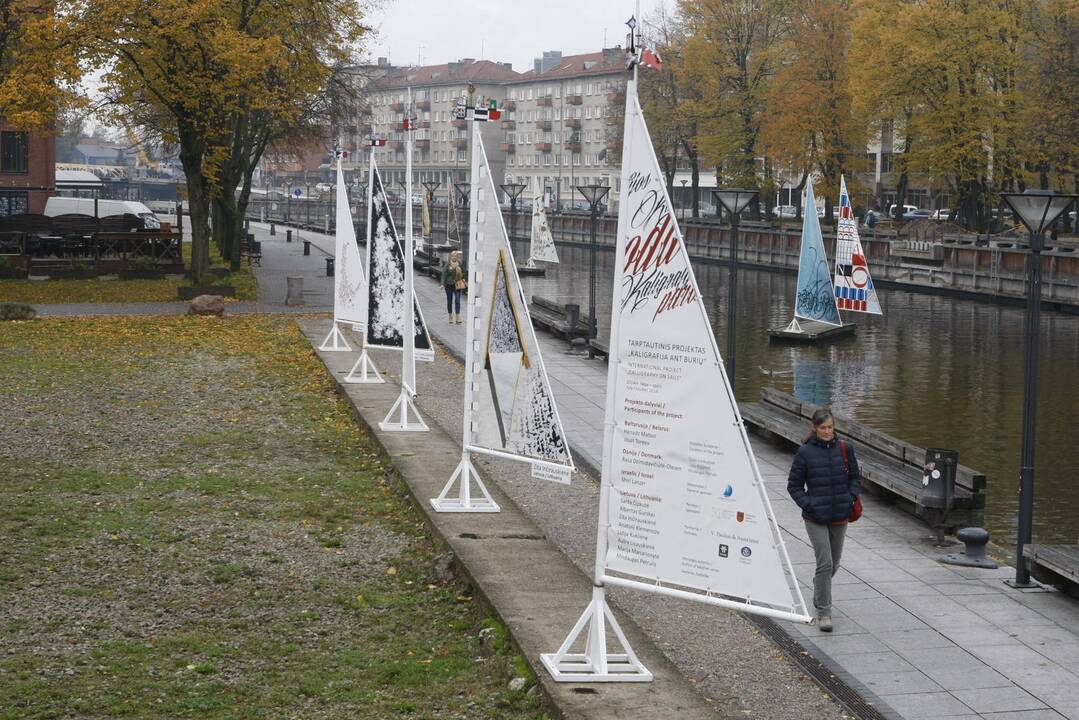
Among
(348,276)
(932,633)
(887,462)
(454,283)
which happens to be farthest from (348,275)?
(932,633)

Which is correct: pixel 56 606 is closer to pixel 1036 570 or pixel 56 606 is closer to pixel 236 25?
pixel 1036 570

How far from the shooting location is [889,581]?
40.2ft

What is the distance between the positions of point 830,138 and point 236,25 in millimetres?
32242

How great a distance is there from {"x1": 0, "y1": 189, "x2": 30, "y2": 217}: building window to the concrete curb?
5703 centimetres

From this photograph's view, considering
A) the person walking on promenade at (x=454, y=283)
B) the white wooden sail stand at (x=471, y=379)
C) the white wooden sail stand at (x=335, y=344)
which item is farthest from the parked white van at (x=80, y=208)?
the white wooden sail stand at (x=471, y=379)

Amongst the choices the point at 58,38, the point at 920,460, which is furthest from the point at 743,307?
the point at 920,460

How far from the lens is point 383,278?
1989cm

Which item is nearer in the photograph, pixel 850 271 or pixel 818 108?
pixel 850 271

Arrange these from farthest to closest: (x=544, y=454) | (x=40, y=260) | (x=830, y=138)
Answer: (x=830, y=138) → (x=40, y=260) → (x=544, y=454)

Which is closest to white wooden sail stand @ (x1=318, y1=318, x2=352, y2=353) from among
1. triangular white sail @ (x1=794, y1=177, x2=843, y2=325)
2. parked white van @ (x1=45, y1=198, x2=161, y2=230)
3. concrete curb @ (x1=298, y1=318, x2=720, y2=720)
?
concrete curb @ (x1=298, y1=318, x2=720, y2=720)

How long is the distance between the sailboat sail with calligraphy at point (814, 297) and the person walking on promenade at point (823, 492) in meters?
26.3

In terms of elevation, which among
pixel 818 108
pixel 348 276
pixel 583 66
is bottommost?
pixel 348 276

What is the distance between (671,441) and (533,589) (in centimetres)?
267

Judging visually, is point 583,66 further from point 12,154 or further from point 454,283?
point 454,283
